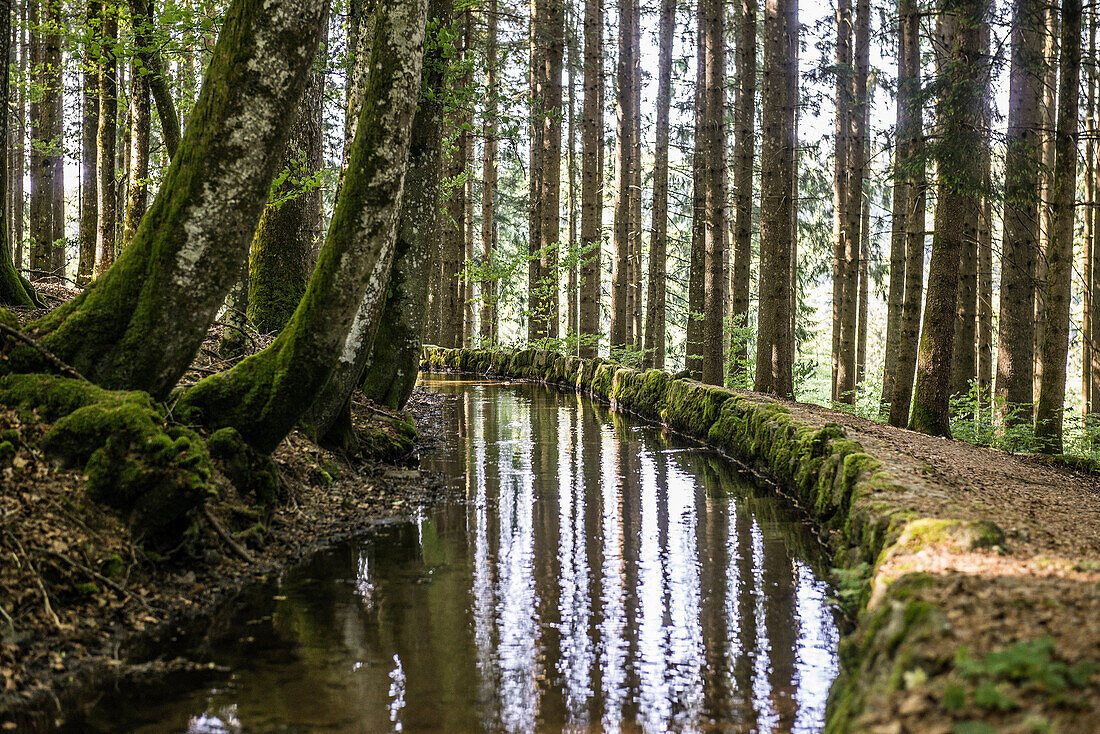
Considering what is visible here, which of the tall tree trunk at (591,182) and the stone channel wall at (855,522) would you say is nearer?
the stone channel wall at (855,522)

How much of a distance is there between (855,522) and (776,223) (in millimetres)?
9349

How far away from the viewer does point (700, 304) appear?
696 inches

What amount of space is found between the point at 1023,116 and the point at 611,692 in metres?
12.3

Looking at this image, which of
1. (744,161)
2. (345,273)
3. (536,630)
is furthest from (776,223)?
(536,630)

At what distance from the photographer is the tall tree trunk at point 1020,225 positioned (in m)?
11.2

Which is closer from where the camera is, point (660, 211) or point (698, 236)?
point (698, 236)

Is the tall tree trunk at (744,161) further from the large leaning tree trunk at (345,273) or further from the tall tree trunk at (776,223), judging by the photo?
the large leaning tree trunk at (345,273)

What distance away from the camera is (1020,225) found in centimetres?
1347

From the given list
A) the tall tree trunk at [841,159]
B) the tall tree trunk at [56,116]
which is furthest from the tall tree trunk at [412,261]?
the tall tree trunk at [841,159]

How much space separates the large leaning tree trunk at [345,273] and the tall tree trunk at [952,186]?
692cm

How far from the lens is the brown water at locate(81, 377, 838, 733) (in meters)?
3.87

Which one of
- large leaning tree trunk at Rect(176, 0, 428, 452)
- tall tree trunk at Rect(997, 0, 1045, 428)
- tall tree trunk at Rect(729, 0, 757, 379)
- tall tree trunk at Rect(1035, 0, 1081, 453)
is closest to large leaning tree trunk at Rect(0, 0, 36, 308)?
large leaning tree trunk at Rect(176, 0, 428, 452)

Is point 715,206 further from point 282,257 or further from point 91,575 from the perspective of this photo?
point 91,575

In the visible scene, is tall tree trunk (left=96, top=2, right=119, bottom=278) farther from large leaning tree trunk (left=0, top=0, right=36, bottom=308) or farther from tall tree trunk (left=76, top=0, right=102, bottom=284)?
large leaning tree trunk (left=0, top=0, right=36, bottom=308)
